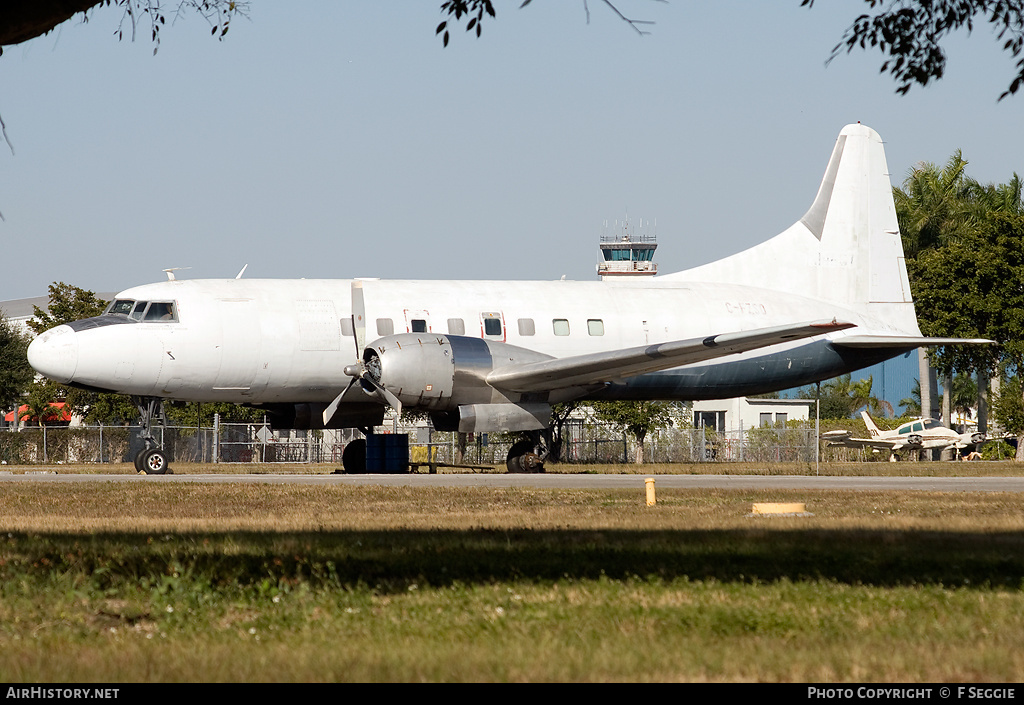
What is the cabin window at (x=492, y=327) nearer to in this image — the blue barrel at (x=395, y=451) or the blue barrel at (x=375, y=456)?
the blue barrel at (x=395, y=451)

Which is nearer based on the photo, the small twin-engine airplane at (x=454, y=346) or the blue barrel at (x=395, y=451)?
the small twin-engine airplane at (x=454, y=346)

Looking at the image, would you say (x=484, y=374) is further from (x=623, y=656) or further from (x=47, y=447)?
(x=47, y=447)

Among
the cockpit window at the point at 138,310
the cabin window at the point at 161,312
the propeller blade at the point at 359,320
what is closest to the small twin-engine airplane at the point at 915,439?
the propeller blade at the point at 359,320

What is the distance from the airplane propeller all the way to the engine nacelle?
10 centimetres

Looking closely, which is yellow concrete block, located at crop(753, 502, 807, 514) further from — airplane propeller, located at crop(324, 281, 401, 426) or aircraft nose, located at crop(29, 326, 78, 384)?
aircraft nose, located at crop(29, 326, 78, 384)

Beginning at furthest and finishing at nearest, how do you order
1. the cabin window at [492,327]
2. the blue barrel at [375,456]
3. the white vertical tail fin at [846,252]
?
the white vertical tail fin at [846,252] → the blue barrel at [375,456] → the cabin window at [492,327]

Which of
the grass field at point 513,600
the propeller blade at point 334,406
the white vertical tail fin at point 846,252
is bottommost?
→ the grass field at point 513,600

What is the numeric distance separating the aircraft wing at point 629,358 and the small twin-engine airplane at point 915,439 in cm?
2846

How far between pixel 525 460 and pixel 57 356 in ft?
39.1

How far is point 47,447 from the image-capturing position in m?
53.3

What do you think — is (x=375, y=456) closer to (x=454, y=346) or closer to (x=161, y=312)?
(x=454, y=346)

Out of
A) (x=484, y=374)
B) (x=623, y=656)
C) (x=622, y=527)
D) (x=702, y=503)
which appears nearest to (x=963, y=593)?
(x=623, y=656)

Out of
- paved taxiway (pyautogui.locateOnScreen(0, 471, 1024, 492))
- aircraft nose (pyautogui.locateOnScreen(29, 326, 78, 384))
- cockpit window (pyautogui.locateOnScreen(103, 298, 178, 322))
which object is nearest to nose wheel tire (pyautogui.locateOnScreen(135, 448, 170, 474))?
paved taxiway (pyautogui.locateOnScreen(0, 471, 1024, 492))

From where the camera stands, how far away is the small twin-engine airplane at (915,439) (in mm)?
57156
